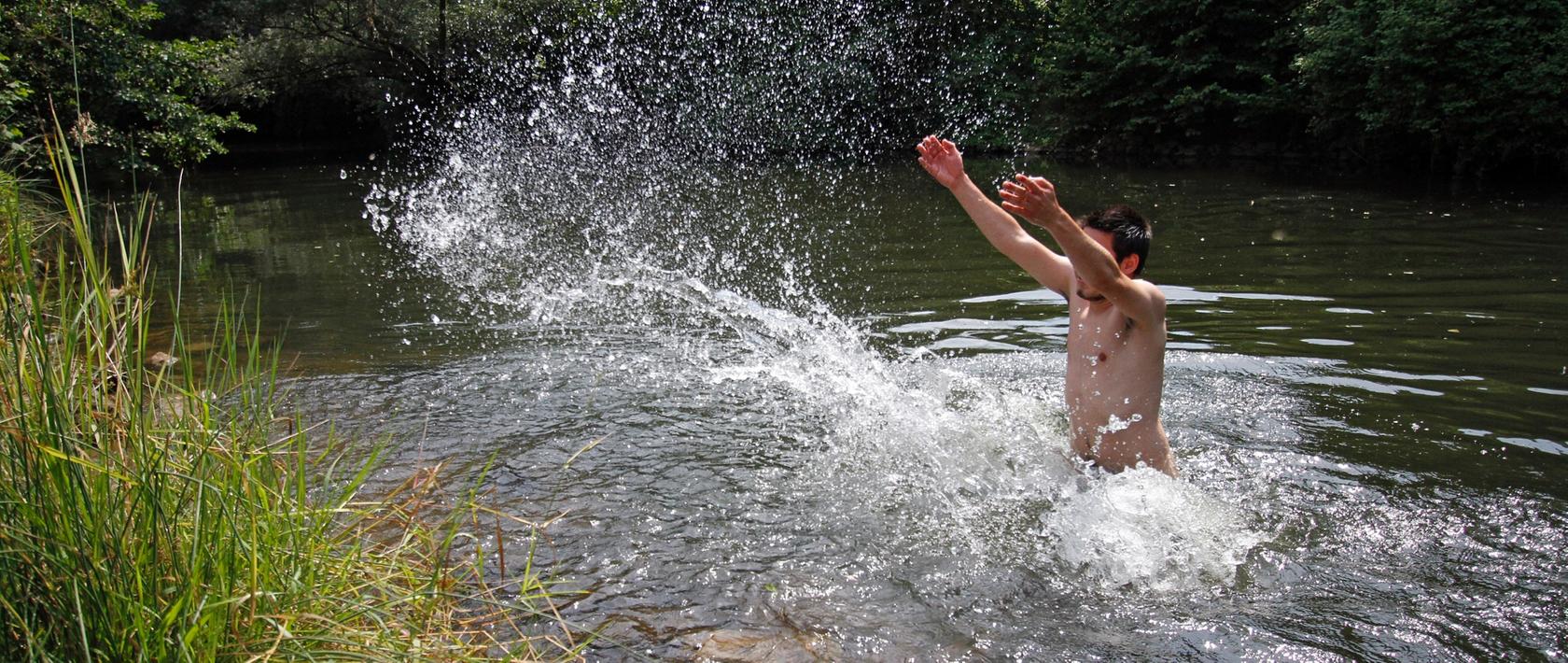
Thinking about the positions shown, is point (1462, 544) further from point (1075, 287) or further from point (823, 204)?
point (823, 204)

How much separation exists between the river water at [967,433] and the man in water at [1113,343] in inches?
6.3

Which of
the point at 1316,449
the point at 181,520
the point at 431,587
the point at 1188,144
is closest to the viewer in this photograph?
the point at 181,520

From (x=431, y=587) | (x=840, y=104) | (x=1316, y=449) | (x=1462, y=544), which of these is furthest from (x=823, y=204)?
(x=431, y=587)

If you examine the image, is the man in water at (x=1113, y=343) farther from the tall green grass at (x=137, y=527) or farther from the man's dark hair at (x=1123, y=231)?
the tall green grass at (x=137, y=527)

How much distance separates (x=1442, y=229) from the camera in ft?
39.2

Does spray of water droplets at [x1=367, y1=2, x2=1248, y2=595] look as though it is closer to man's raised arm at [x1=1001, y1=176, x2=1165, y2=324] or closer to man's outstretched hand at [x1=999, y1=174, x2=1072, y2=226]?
man's raised arm at [x1=1001, y1=176, x2=1165, y2=324]

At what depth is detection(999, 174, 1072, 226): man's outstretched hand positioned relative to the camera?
3.73 meters

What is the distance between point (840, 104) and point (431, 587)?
76.7ft

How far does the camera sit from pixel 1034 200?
148 inches

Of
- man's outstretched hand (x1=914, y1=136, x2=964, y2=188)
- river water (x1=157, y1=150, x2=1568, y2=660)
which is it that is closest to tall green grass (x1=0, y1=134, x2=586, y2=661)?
river water (x1=157, y1=150, x2=1568, y2=660)

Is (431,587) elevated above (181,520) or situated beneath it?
situated beneath

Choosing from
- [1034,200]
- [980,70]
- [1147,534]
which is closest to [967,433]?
[1147,534]

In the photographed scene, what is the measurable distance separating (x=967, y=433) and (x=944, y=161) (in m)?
1.52

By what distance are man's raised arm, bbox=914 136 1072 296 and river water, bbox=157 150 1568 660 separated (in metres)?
0.88
